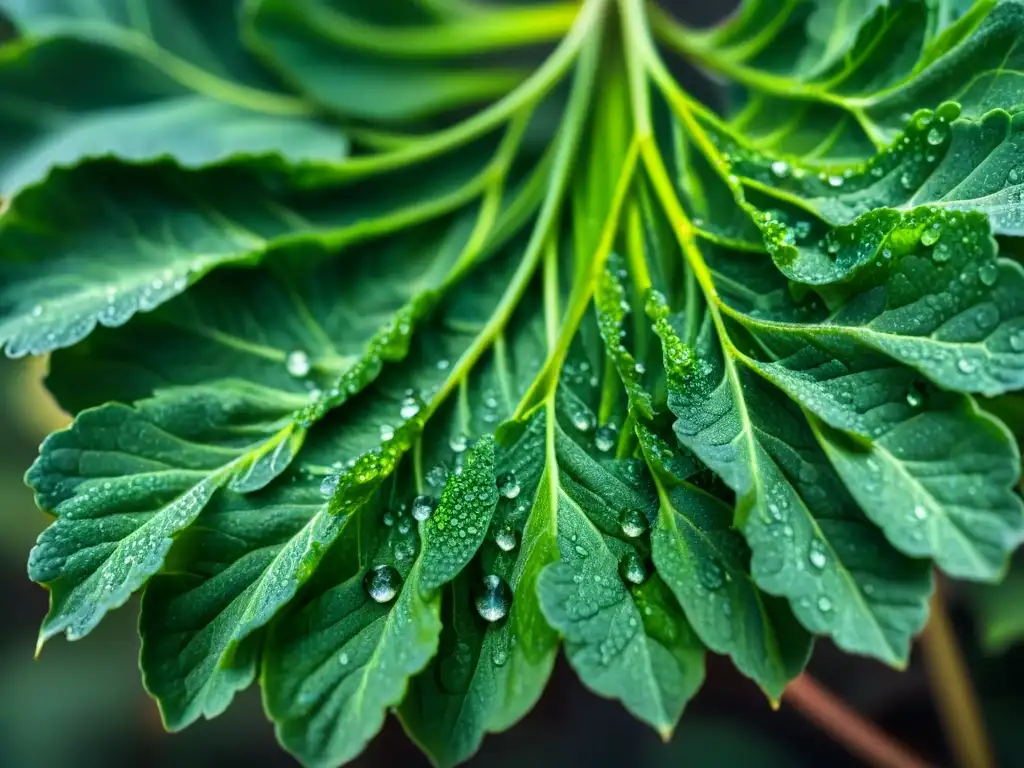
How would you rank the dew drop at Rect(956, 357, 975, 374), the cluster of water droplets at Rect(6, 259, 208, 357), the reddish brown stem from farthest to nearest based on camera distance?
the reddish brown stem < the cluster of water droplets at Rect(6, 259, 208, 357) < the dew drop at Rect(956, 357, 975, 374)

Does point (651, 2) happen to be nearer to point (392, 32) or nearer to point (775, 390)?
point (392, 32)

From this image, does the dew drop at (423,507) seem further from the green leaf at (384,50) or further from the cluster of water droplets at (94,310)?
the green leaf at (384,50)

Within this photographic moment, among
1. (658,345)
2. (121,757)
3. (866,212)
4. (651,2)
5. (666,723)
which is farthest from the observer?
(121,757)

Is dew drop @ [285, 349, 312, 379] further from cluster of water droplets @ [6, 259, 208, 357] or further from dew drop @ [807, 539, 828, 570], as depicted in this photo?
dew drop @ [807, 539, 828, 570]

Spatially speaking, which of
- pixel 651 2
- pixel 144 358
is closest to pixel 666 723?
pixel 144 358

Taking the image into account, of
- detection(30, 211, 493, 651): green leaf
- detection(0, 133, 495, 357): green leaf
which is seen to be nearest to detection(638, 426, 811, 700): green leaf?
detection(30, 211, 493, 651): green leaf

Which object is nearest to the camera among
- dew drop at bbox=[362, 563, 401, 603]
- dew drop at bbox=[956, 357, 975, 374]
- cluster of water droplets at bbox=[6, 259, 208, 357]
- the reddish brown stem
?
dew drop at bbox=[956, 357, 975, 374]
